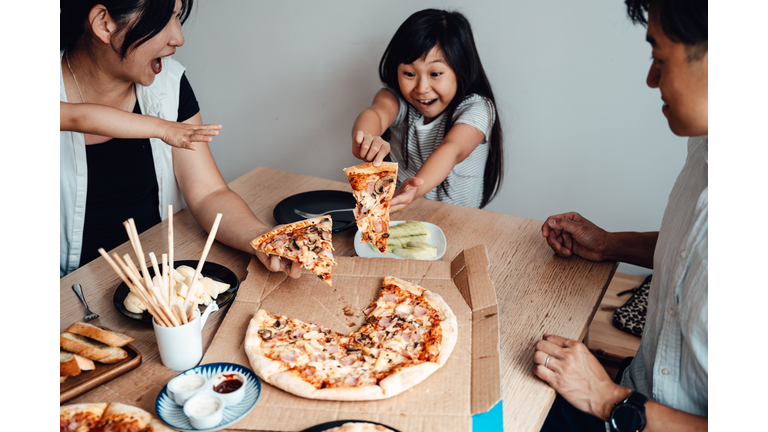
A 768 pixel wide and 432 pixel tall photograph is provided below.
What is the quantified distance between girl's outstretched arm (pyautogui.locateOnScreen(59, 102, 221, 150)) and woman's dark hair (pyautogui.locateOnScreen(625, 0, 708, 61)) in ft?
3.85

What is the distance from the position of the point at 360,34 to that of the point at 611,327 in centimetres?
242

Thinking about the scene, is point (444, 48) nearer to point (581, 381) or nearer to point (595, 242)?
point (595, 242)

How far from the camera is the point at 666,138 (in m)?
3.05

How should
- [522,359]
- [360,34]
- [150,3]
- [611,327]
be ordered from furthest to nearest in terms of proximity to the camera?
[360,34]
[611,327]
[150,3]
[522,359]

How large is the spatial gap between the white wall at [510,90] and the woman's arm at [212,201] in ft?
5.34

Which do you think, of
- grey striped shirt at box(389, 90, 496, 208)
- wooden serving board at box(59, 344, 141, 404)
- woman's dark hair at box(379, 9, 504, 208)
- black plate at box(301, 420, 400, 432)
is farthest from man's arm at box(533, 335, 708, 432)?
woman's dark hair at box(379, 9, 504, 208)

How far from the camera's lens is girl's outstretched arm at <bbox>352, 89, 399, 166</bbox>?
6.69ft

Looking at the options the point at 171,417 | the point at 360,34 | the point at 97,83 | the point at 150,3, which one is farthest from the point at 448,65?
the point at 171,417

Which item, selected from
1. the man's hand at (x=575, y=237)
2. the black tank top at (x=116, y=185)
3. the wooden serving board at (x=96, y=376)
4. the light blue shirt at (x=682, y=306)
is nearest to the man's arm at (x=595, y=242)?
the man's hand at (x=575, y=237)

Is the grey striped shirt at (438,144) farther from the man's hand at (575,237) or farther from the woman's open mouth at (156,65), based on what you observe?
the woman's open mouth at (156,65)

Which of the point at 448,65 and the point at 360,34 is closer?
the point at 448,65

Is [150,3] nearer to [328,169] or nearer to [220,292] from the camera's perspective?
[220,292]

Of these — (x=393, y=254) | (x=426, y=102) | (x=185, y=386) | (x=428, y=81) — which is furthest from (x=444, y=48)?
(x=185, y=386)

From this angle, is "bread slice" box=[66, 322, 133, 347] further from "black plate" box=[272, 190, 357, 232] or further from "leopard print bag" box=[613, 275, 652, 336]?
"leopard print bag" box=[613, 275, 652, 336]
